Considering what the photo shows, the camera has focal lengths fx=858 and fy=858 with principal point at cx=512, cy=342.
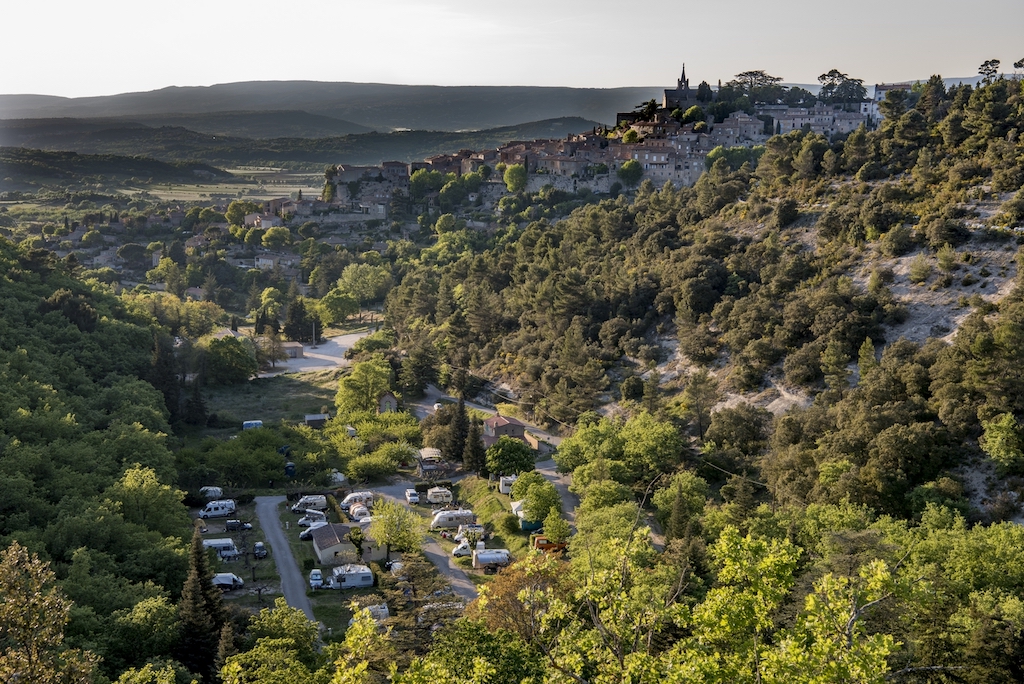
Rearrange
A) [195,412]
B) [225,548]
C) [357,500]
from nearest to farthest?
[225,548] < [357,500] < [195,412]

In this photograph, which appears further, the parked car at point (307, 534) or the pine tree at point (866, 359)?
the pine tree at point (866, 359)

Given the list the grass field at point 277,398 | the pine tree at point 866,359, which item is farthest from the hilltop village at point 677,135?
the pine tree at point 866,359

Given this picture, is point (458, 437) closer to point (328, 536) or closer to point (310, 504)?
point (310, 504)

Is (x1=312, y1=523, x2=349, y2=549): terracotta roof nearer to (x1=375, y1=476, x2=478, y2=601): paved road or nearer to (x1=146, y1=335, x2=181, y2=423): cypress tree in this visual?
(x1=375, y1=476, x2=478, y2=601): paved road

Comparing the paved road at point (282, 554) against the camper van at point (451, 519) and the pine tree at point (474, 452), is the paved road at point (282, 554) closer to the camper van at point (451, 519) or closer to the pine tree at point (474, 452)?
the camper van at point (451, 519)

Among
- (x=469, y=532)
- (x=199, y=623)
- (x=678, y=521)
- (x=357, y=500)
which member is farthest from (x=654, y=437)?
(x=199, y=623)

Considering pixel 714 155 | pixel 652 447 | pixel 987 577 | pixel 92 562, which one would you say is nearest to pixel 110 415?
pixel 92 562

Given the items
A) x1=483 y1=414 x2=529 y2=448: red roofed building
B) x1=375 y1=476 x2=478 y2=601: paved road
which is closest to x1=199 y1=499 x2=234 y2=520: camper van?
x1=375 y1=476 x2=478 y2=601: paved road

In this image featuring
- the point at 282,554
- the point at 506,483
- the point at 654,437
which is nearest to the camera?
the point at 282,554
